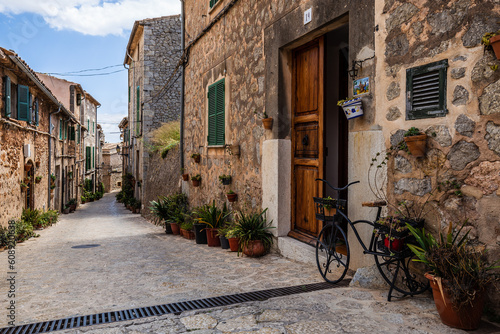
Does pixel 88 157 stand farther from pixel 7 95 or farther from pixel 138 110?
pixel 7 95

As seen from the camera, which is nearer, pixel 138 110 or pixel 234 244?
pixel 234 244

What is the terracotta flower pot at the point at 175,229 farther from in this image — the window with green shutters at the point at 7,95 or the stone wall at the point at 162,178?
the window with green shutters at the point at 7,95

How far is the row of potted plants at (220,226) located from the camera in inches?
216

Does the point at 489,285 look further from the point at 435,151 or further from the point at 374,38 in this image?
the point at 374,38

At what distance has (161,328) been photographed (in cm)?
286

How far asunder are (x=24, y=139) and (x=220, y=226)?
7748mm

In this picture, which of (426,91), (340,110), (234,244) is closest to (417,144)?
(426,91)

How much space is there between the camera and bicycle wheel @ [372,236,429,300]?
3.09 metres

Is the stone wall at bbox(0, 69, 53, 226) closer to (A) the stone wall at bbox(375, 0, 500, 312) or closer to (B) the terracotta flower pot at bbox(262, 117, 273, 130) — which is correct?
(B) the terracotta flower pot at bbox(262, 117, 273, 130)

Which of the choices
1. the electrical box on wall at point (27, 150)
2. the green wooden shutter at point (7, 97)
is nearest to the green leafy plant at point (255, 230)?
the green wooden shutter at point (7, 97)

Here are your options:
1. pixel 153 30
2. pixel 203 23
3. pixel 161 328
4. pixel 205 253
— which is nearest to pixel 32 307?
pixel 161 328

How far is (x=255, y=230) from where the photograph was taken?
5.53m

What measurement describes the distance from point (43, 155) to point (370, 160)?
13933 millimetres

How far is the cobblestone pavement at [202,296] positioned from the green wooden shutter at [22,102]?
5772 mm
